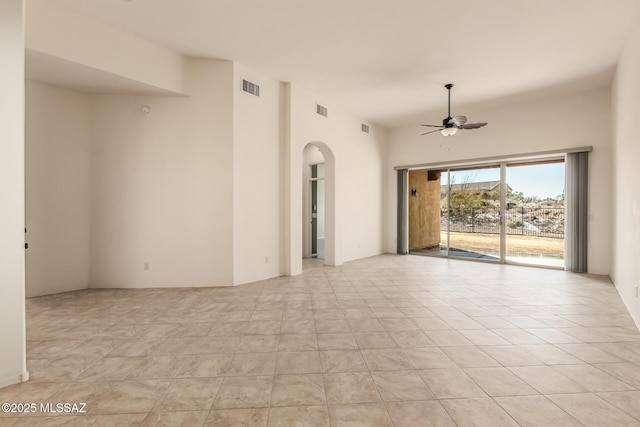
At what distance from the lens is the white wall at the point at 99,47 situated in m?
3.46

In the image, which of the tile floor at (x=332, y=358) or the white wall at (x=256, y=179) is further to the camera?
the white wall at (x=256, y=179)

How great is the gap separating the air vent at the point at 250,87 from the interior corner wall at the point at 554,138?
4.57 metres

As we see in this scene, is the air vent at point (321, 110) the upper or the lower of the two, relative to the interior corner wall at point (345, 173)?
upper

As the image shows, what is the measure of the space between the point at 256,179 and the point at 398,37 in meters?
3.04

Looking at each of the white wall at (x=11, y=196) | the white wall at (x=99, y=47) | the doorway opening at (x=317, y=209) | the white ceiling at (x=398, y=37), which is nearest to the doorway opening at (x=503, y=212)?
the white ceiling at (x=398, y=37)

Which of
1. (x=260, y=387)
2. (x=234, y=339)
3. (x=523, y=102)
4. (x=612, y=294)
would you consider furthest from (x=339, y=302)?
(x=523, y=102)

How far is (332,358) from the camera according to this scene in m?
2.56

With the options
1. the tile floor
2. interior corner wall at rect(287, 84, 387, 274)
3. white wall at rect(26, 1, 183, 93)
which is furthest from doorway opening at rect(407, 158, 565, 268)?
white wall at rect(26, 1, 183, 93)

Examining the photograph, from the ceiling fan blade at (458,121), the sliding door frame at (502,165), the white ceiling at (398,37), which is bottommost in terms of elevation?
the sliding door frame at (502,165)

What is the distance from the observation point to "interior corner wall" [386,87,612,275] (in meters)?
5.80

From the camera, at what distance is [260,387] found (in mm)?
2131

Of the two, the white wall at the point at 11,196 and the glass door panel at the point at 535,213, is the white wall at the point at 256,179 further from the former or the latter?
the glass door panel at the point at 535,213

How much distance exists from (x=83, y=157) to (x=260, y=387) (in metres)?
4.77

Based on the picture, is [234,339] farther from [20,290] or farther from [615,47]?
[615,47]
